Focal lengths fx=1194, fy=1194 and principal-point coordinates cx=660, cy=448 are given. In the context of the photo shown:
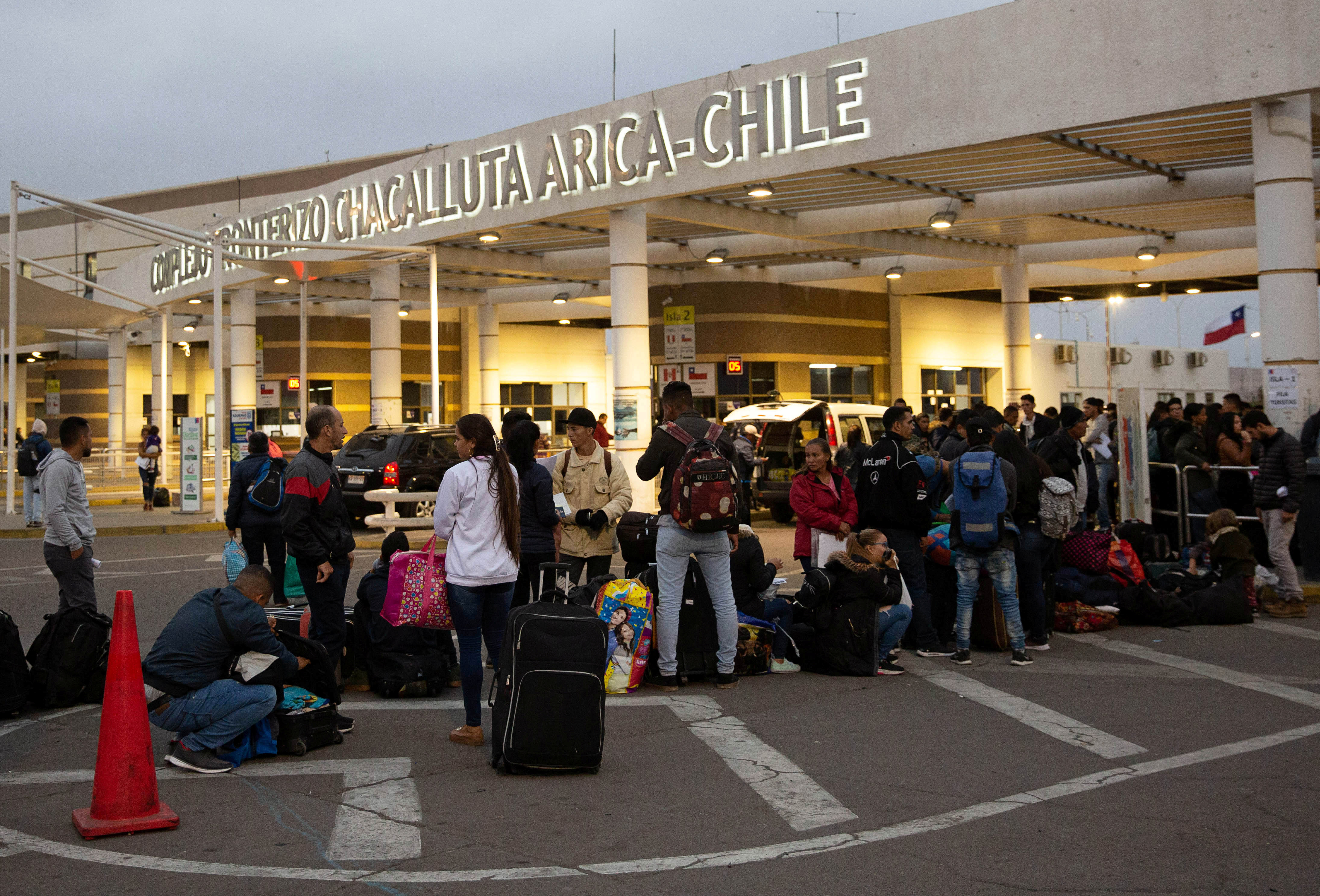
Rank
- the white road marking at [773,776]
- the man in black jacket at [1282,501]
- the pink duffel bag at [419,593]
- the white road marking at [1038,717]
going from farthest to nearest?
1. the man in black jacket at [1282,501]
2. the pink duffel bag at [419,593]
3. the white road marking at [1038,717]
4. the white road marking at [773,776]

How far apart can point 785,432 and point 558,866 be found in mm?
14970

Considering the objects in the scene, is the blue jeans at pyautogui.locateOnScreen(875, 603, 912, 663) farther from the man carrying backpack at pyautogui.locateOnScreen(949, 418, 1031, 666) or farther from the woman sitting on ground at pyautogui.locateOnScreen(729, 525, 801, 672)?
the woman sitting on ground at pyautogui.locateOnScreen(729, 525, 801, 672)

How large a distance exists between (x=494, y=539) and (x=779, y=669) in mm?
3104

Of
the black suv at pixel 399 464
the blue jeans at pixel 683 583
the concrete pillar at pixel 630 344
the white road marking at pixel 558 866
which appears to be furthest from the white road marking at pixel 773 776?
the concrete pillar at pixel 630 344

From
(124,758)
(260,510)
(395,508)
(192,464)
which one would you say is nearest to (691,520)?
(260,510)

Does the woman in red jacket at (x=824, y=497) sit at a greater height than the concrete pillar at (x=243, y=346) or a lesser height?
lesser

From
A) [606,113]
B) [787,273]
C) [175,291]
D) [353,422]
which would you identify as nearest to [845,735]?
[606,113]

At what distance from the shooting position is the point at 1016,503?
31.7ft

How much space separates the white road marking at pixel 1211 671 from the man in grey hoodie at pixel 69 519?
26.9 feet

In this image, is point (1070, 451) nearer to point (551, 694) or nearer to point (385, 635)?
point (385, 635)

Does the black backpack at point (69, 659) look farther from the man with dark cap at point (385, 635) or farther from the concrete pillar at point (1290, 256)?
the concrete pillar at point (1290, 256)

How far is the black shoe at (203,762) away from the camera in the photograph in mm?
6605

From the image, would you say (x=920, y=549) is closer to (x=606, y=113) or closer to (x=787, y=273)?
(x=606, y=113)

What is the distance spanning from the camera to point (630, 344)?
2066 centimetres
